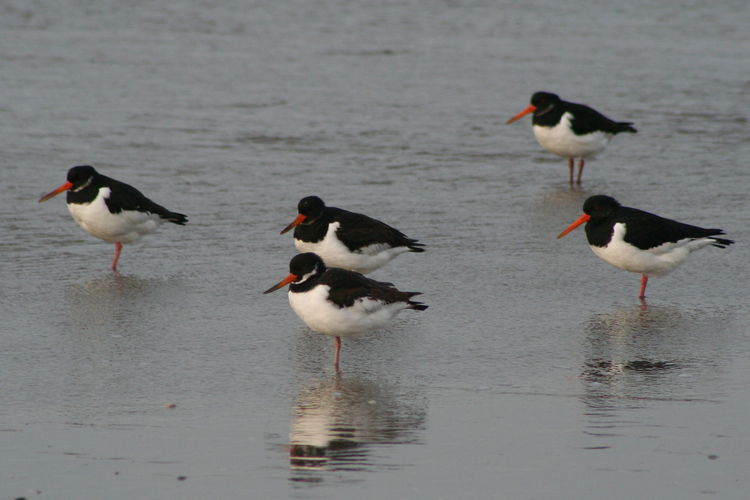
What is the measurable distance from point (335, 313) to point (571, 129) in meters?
7.30

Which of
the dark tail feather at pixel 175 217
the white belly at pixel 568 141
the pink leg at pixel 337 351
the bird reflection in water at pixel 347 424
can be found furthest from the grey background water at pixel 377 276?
the white belly at pixel 568 141

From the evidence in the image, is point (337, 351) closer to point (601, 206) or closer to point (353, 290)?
point (353, 290)

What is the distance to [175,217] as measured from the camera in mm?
10797

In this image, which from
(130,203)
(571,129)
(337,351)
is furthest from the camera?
(571,129)

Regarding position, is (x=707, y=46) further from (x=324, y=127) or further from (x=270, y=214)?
(x=270, y=214)

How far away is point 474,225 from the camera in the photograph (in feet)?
38.4

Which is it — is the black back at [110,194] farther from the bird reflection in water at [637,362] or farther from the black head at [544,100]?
the black head at [544,100]

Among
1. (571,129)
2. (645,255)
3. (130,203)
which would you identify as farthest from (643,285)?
(571,129)

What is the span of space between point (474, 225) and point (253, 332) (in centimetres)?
382

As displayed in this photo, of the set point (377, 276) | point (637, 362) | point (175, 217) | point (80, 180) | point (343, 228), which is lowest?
point (377, 276)

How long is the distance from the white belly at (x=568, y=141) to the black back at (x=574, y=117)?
0.06 m

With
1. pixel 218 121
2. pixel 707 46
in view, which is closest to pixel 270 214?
pixel 218 121

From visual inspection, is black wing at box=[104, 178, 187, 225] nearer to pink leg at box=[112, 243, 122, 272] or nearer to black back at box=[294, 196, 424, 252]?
pink leg at box=[112, 243, 122, 272]

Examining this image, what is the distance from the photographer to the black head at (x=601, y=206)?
385 inches
